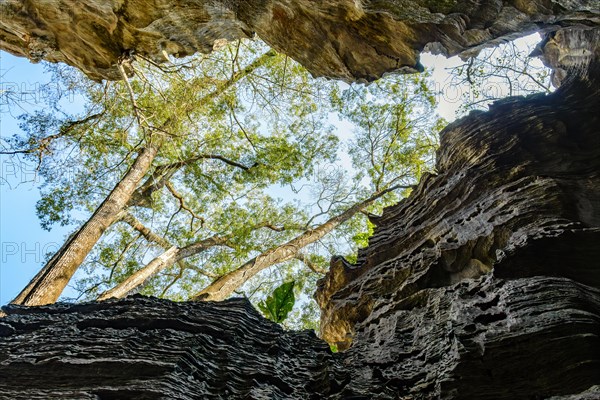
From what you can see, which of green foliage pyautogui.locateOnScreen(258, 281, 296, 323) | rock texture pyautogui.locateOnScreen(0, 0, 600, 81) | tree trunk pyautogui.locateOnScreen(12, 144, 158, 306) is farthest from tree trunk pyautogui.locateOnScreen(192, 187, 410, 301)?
rock texture pyautogui.locateOnScreen(0, 0, 600, 81)

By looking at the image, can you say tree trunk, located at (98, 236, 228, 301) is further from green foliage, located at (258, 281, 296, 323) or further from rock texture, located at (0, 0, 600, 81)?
rock texture, located at (0, 0, 600, 81)

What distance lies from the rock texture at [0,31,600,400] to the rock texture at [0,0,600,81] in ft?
6.59

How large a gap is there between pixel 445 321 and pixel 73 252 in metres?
7.57

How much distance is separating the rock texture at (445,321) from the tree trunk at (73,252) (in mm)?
3213

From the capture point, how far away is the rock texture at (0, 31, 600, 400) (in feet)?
11.4

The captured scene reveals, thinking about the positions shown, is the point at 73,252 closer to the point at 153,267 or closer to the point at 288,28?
the point at 153,267

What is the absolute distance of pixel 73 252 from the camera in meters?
8.75

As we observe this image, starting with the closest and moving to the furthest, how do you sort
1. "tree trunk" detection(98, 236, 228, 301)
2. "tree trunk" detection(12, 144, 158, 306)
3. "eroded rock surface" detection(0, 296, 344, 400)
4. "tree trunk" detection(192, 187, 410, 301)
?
"eroded rock surface" detection(0, 296, 344, 400) < "tree trunk" detection(12, 144, 158, 306) < "tree trunk" detection(98, 236, 228, 301) < "tree trunk" detection(192, 187, 410, 301)

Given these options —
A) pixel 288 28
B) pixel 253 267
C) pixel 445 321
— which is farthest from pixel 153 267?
pixel 445 321

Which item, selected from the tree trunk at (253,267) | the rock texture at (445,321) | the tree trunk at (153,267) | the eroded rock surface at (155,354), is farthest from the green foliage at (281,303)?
the tree trunk at (253,267)

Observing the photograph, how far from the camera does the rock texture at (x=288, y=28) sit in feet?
15.8

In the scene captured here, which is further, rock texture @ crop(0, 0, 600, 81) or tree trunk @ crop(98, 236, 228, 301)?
tree trunk @ crop(98, 236, 228, 301)

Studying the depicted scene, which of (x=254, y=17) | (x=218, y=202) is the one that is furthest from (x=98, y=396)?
(x=218, y=202)

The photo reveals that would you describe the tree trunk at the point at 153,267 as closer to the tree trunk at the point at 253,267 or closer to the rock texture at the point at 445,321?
the tree trunk at the point at 253,267
